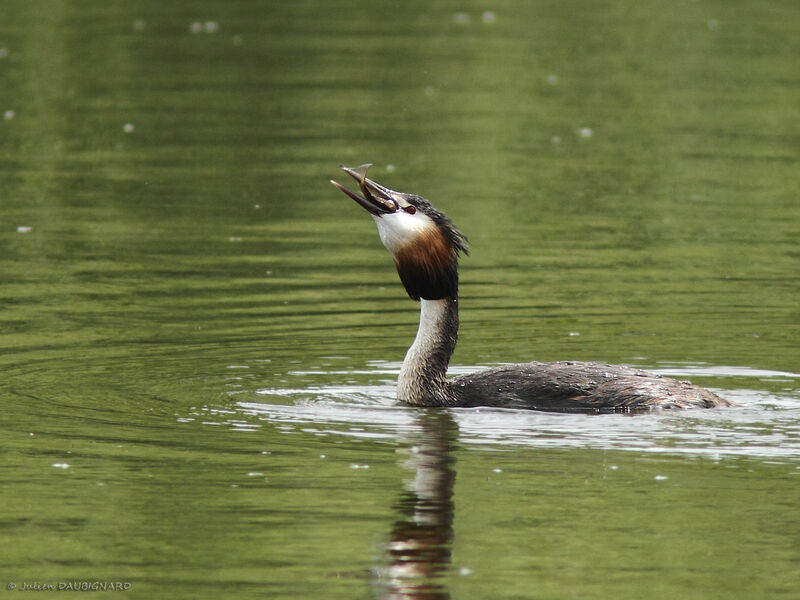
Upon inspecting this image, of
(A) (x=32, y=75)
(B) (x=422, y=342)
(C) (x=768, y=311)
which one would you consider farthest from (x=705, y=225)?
(A) (x=32, y=75)

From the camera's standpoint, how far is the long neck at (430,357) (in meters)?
12.8

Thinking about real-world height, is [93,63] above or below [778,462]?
above

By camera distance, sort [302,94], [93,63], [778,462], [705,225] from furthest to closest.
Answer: [93,63]
[302,94]
[705,225]
[778,462]

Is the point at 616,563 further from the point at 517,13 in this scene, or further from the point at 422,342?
the point at 517,13

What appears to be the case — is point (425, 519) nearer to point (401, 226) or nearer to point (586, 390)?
point (586, 390)

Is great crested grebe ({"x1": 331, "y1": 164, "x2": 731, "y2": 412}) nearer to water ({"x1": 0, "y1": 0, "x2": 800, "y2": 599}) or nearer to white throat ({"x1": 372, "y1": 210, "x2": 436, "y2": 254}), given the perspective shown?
white throat ({"x1": 372, "y1": 210, "x2": 436, "y2": 254})

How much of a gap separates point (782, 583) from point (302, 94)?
23662 millimetres

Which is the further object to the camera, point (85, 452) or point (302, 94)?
point (302, 94)

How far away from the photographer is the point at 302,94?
31.6 metres

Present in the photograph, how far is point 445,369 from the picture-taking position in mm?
12945

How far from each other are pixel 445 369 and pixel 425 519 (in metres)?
3.06

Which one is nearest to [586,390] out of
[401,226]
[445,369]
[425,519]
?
[445,369]

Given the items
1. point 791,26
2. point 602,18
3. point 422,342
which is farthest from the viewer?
point 602,18

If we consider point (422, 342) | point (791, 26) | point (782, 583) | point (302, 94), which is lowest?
point (782, 583)
